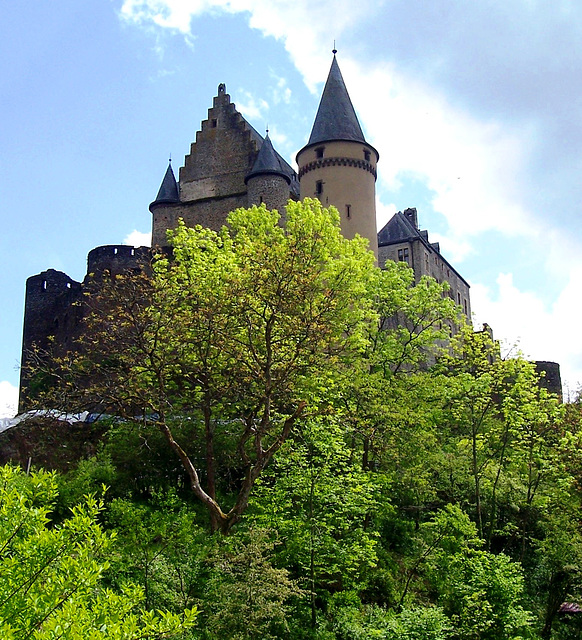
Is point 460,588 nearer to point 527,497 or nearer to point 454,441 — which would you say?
point 527,497

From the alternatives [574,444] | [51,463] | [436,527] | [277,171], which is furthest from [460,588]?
[277,171]

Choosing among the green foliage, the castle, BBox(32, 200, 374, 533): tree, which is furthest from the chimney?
the green foliage

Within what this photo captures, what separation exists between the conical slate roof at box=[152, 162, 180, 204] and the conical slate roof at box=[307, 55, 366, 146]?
10.7 meters

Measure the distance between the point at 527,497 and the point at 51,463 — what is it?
15.3 metres

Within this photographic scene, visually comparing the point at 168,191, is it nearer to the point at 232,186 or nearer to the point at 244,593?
the point at 232,186

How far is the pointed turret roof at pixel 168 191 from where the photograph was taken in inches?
1948

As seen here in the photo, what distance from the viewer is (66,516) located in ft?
65.2

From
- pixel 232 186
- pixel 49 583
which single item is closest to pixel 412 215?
pixel 232 186

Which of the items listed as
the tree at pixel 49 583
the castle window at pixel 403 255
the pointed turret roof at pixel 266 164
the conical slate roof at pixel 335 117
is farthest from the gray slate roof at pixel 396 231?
the tree at pixel 49 583

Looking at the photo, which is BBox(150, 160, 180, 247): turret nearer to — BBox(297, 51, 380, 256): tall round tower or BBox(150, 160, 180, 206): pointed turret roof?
BBox(150, 160, 180, 206): pointed turret roof

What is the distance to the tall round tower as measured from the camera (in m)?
42.0

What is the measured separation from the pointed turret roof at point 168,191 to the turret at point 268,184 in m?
6.75

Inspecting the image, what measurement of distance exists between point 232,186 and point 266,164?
4.44m

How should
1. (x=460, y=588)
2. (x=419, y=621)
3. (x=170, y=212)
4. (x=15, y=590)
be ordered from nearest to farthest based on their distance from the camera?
(x=15, y=590) < (x=419, y=621) < (x=460, y=588) < (x=170, y=212)
